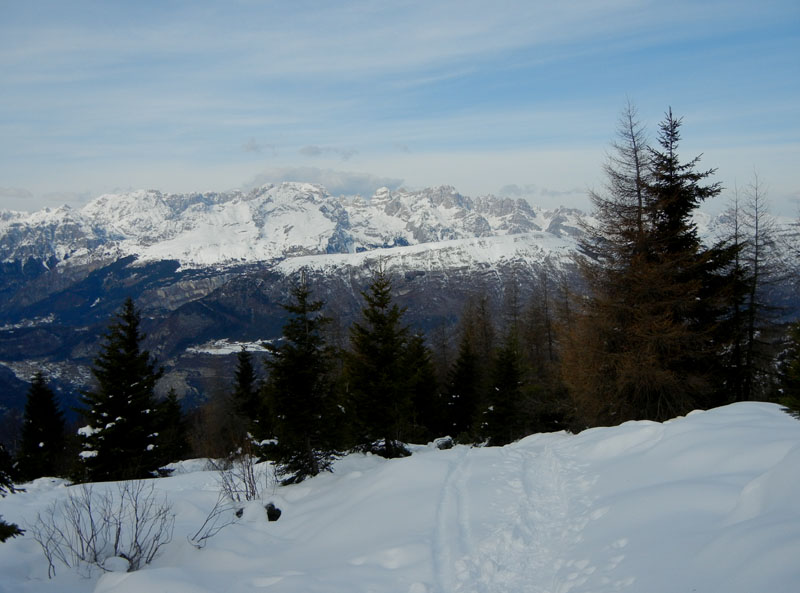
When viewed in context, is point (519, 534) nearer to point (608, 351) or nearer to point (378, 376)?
point (378, 376)

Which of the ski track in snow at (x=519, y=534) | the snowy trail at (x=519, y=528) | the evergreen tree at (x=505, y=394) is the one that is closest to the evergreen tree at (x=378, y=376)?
the snowy trail at (x=519, y=528)

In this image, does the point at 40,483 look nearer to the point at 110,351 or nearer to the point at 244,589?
the point at 110,351

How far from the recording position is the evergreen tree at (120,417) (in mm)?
20406

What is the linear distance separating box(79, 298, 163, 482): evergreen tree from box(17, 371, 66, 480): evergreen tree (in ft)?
61.8

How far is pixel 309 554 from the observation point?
29.5 ft

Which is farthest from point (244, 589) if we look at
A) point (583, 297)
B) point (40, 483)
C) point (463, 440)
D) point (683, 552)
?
point (463, 440)

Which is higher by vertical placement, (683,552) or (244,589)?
(683,552)

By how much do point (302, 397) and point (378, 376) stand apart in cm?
331

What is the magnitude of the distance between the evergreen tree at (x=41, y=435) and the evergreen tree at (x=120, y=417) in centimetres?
1884

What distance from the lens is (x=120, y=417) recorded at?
2077cm

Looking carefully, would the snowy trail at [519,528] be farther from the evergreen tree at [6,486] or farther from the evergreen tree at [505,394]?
the evergreen tree at [505,394]

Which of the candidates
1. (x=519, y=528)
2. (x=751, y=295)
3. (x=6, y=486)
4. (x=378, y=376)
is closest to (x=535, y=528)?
(x=519, y=528)

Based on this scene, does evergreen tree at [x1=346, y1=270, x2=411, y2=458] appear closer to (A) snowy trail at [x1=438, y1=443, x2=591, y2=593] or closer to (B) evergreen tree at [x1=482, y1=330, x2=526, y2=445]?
(A) snowy trail at [x1=438, y1=443, x2=591, y2=593]

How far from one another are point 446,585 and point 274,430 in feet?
32.4
